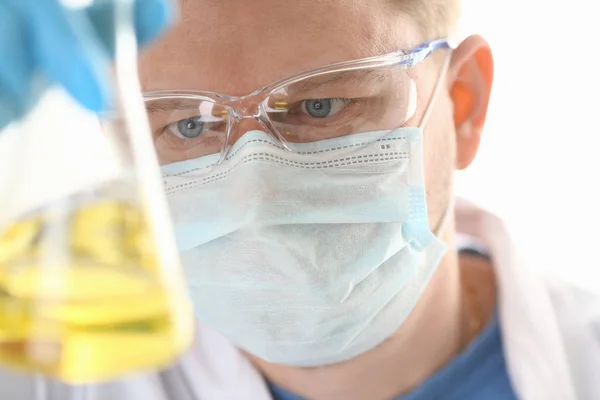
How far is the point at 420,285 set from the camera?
118cm

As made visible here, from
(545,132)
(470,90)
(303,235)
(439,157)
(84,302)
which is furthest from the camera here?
(545,132)

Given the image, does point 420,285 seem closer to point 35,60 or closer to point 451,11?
point 451,11

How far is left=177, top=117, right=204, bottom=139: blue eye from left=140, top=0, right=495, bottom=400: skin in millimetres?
69

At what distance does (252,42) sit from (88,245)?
59 centimetres

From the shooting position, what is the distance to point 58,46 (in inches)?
21.1

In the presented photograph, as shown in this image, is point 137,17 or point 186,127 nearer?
point 137,17

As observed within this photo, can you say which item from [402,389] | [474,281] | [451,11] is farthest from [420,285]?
[451,11]

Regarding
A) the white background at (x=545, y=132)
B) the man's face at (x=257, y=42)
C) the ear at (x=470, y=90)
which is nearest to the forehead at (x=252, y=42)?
the man's face at (x=257, y=42)

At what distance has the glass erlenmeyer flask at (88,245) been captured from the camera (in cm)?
51

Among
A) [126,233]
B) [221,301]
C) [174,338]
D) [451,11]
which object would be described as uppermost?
[451,11]

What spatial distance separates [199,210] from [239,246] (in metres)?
0.09

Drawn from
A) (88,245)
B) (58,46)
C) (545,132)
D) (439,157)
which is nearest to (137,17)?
(58,46)

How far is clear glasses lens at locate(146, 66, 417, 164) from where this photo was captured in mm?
1090

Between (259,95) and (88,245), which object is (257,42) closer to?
(259,95)
